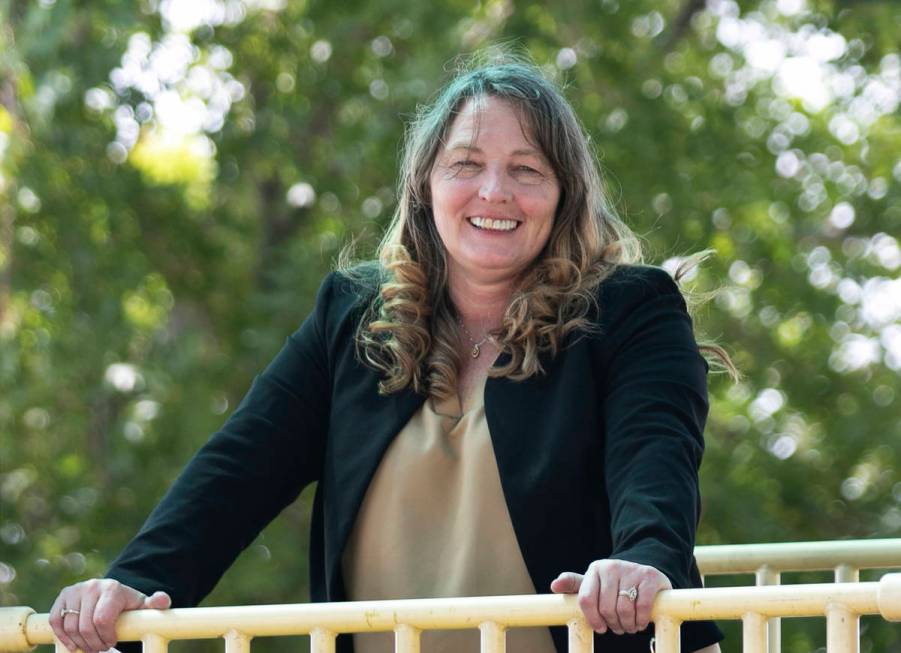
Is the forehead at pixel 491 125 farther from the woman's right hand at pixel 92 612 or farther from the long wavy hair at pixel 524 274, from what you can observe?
the woman's right hand at pixel 92 612

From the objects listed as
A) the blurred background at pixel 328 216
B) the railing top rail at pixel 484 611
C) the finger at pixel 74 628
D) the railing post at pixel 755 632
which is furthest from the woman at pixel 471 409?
the blurred background at pixel 328 216

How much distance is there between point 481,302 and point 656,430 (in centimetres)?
50

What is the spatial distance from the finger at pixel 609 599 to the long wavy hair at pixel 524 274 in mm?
595

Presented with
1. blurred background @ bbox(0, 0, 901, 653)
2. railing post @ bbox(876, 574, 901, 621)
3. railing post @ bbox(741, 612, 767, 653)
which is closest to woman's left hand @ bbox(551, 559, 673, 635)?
railing post @ bbox(741, 612, 767, 653)

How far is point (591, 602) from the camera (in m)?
2.02

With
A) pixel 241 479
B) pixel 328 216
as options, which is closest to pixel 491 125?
pixel 241 479

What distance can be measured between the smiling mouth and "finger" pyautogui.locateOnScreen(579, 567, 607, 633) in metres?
0.79

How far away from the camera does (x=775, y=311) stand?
7301 mm

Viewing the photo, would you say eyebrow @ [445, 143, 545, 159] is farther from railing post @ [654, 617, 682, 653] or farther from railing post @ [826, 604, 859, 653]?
railing post @ [826, 604, 859, 653]

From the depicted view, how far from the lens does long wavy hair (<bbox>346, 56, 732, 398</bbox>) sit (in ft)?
8.66

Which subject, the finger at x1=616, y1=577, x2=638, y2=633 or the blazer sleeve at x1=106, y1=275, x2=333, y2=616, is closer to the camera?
the finger at x1=616, y1=577, x2=638, y2=633

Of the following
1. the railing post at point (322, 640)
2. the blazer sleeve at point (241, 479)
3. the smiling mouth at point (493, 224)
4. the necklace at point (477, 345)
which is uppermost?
the smiling mouth at point (493, 224)

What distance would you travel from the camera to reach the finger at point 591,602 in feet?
6.63

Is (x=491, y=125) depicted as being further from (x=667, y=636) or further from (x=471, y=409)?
(x=667, y=636)
